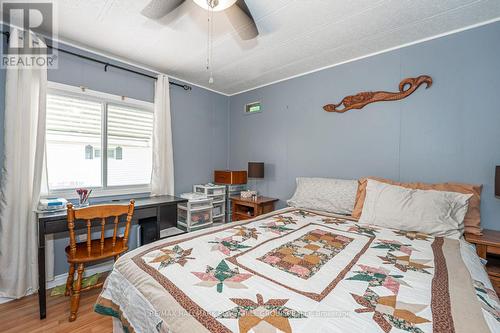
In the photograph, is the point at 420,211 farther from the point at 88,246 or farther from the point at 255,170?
the point at 88,246

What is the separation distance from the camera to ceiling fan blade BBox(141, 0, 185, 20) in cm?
138

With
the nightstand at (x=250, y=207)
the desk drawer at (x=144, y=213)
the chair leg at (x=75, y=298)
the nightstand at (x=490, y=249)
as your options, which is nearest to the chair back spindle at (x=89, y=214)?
the chair leg at (x=75, y=298)

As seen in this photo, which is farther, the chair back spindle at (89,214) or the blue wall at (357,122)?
the blue wall at (357,122)

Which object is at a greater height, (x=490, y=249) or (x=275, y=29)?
(x=275, y=29)

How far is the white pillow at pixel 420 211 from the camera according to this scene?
1720 mm

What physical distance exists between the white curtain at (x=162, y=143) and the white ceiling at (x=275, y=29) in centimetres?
34

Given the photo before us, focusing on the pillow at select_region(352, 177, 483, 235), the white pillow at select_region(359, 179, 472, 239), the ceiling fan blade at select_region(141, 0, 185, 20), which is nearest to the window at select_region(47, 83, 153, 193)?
the ceiling fan blade at select_region(141, 0, 185, 20)

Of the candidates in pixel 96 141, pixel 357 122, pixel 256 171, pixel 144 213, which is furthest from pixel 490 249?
pixel 96 141

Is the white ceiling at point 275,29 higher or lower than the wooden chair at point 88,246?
higher

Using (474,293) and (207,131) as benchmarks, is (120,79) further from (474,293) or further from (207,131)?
(474,293)

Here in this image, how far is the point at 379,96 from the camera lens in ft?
8.00

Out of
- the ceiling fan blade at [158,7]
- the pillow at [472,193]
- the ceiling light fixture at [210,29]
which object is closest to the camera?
the ceiling fan blade at [158,7]

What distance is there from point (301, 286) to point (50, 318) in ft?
6.89

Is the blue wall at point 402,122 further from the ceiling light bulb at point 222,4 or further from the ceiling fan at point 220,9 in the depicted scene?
the ceiling light bulb at point 222,4
